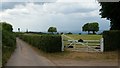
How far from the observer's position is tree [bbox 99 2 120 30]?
85.7 feet

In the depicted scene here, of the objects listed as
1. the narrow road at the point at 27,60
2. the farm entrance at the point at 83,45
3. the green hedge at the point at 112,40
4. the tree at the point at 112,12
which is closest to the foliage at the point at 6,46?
the narrow road at the point at 27,60

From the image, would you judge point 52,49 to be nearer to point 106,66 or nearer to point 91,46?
point 91,46

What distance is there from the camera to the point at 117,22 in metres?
29.0

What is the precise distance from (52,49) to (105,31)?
5.56 meters

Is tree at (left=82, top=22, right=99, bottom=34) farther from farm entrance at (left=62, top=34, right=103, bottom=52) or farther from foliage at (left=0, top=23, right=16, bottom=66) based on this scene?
foliage at (left=0, top=23, right=16, bottom=66)

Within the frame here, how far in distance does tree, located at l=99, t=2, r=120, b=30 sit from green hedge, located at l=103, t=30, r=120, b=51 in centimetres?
220

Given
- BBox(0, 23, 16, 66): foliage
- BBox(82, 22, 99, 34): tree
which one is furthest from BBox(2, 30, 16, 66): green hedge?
BBox(82, 22, 99, 34): tree

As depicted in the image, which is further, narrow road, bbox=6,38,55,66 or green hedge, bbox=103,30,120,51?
green hedge, bbox=103,30,120,51

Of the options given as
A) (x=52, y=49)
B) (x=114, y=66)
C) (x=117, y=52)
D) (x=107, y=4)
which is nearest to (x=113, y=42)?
(x=117, y=52)

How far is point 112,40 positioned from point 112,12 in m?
3.03

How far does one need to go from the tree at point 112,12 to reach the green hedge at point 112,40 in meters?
2.20

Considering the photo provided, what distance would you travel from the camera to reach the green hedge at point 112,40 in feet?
84.0

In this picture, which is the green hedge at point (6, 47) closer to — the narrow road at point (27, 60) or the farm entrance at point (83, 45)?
the narrow road at point (27, 60)

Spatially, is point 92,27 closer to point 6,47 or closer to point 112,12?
point 112,12
